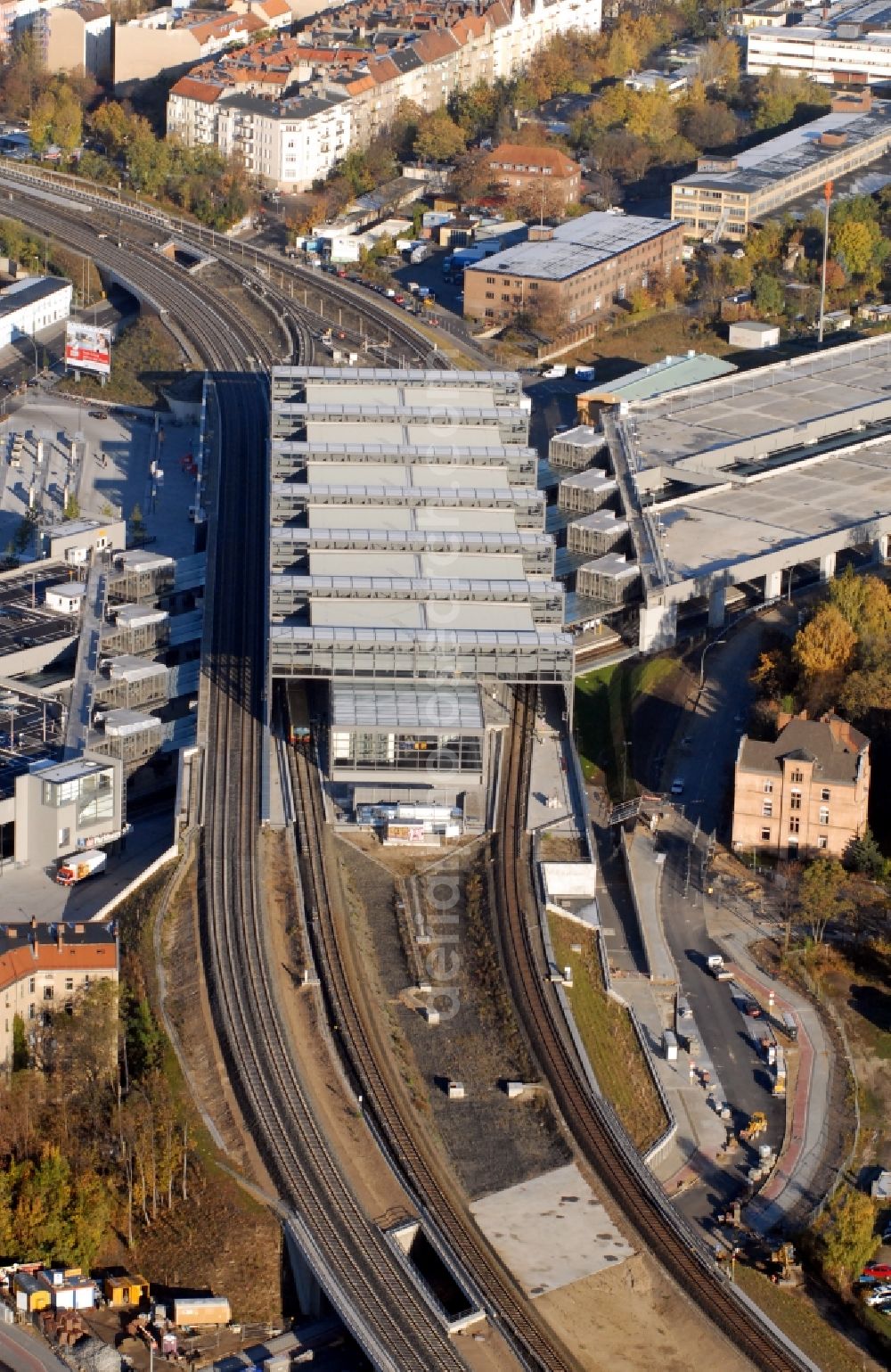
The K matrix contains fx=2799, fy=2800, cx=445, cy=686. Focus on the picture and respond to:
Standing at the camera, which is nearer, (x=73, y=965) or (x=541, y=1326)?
(x=541, y=1326)

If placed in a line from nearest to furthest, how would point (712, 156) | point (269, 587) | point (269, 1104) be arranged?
point (269, 1104), point (269, 587), point (712, 156)

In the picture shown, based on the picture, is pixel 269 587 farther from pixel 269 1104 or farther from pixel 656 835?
pixel 269 1104

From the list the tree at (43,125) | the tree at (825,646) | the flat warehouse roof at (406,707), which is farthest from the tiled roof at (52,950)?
the tree at (43,125)

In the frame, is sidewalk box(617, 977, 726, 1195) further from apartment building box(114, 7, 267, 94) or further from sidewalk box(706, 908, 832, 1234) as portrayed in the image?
apartment building box(114, 7, 267, 94)

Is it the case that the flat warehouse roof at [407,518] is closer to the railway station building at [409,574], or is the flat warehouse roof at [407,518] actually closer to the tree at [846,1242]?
the railway station building at [409,574]

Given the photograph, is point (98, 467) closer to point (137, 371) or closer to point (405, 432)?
point (137, 371)

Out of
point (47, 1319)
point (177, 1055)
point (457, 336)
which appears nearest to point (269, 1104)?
point (177, 1055)
